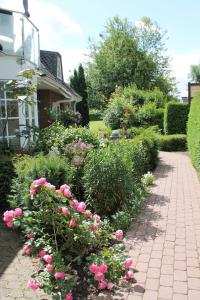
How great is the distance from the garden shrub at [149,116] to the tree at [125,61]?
598 inches

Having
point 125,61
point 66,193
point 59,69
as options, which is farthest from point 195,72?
point 66,193

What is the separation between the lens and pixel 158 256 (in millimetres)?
4770

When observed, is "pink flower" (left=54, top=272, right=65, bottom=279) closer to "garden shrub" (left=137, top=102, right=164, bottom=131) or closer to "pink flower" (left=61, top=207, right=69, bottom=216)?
"pink flower" (left=61, top=207, right=69, bottom=216)

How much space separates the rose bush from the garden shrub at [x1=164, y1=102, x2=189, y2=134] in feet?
55.7

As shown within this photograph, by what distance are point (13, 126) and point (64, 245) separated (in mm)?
7189

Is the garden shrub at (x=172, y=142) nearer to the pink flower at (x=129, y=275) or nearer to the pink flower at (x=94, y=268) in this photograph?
the pink flower at (x=129, y=275)

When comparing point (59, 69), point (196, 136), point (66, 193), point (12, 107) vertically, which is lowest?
point (66, 193)

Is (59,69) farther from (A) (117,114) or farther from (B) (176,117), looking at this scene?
(B) (176,117)

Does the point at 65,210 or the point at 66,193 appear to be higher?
the point at 66,193

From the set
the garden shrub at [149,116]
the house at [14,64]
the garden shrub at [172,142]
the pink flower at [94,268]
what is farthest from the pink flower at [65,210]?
the garden shrub at [149,116]

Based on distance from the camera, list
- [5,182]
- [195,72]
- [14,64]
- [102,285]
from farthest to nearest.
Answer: [195,72] < [14,64] < [5,182] < [102,285]

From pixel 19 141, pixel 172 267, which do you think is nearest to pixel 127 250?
pixel 172 267

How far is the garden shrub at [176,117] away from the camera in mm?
21094

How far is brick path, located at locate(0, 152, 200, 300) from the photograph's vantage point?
3854 mm
